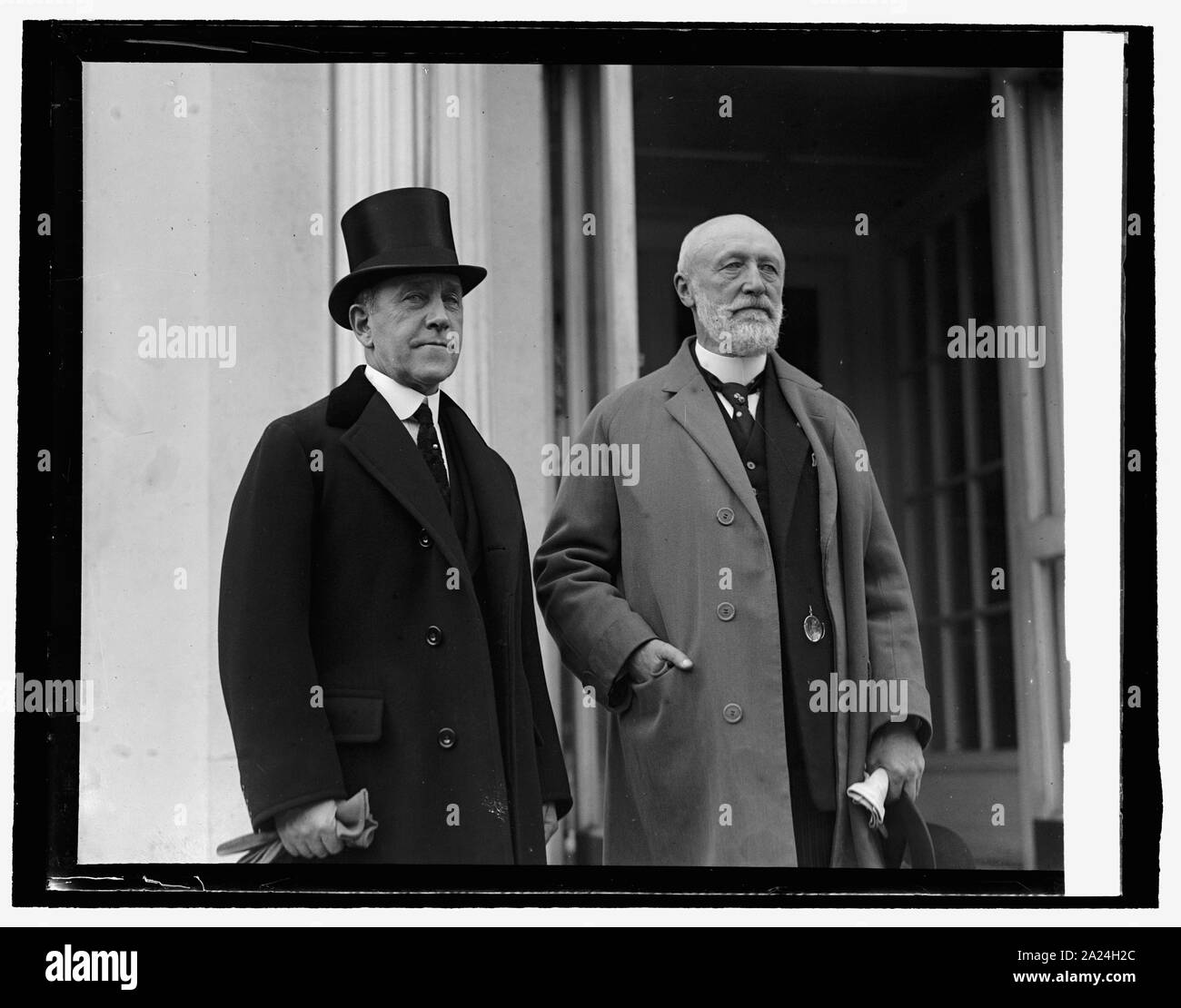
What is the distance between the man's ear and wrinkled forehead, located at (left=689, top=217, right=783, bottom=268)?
3.21 feet

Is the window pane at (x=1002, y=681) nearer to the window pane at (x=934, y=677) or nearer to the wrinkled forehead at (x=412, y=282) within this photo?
the window pane at (x=934, y=677)

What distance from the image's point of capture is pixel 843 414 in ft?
16.2

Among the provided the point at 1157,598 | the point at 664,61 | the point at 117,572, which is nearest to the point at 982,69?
the point at 664,61

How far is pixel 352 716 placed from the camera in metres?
4.63

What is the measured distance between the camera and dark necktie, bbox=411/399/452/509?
4.76 m

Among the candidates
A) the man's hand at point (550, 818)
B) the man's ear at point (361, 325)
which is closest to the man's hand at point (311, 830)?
the man's hand at point (550, 818)

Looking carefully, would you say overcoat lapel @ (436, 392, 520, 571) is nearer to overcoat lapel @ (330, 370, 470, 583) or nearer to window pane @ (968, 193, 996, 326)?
overcoat lapel @ (330, 370, 470, 583)

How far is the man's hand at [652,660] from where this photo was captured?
4742 millimetres

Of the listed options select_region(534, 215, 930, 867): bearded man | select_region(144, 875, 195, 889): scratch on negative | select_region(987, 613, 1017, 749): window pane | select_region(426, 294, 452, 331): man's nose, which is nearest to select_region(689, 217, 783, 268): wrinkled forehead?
select_region(534, 215, 930, 867): bearded man

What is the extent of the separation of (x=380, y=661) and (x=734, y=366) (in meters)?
1.34

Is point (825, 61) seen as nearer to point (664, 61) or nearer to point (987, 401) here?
point (664, 61)

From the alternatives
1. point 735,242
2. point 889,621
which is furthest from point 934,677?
point 735,242

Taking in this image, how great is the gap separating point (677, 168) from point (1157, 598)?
1.90 m

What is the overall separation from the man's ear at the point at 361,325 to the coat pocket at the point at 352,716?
1.01 m
